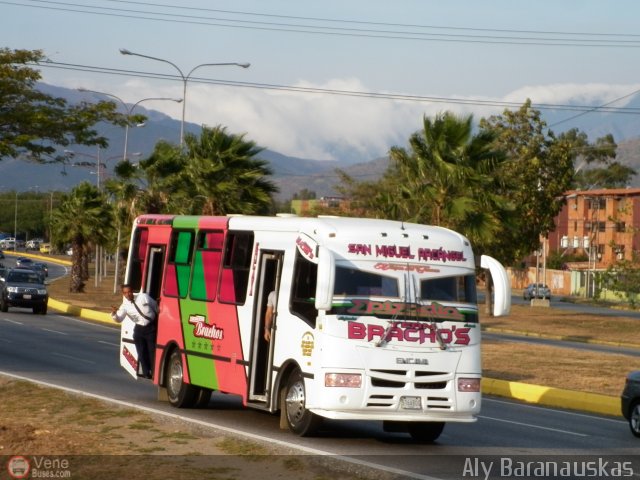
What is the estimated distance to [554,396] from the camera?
24516 mm

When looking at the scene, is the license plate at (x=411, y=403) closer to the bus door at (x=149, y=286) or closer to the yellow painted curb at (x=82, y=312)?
the bus door at (x=149, y=286)

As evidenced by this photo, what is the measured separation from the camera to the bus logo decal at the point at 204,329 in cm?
1844

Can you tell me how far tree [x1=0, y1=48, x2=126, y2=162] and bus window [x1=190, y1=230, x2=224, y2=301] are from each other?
8501 millimetres

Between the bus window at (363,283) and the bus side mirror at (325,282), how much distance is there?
1.86ft

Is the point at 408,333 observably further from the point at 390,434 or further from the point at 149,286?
the point at 149,286

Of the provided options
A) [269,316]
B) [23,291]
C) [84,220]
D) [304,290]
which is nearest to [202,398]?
[269,316]

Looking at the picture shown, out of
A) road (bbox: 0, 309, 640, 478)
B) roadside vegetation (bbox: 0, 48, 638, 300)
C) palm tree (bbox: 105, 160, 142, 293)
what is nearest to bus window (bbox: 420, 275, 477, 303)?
road (bbox: 0, 309, 640, 478)

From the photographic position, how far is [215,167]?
47406mm

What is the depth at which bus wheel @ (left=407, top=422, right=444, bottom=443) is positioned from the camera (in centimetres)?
1650

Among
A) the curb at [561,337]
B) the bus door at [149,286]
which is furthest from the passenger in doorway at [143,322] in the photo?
the curb at [561,337]

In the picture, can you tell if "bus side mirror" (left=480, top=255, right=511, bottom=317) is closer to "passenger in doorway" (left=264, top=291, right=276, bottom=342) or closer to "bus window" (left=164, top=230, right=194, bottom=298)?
"passenger in doorway" (left=264, top=291, right=276, bottom=342)

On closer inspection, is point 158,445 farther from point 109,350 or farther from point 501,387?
point 109,350

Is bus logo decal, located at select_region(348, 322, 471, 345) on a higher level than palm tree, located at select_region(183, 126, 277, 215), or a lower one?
lower

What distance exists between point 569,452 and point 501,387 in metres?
10.4
